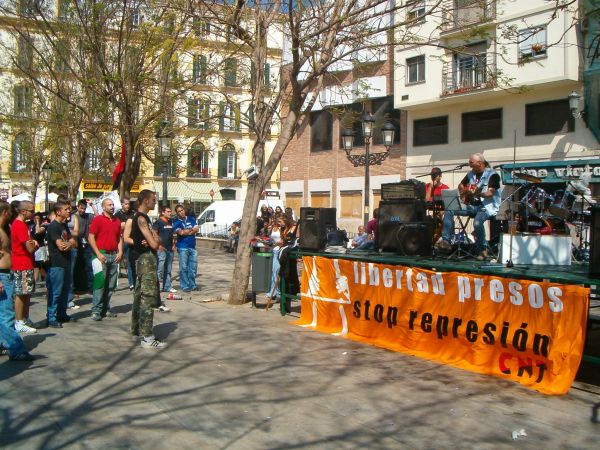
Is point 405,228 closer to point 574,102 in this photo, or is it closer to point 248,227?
point 248,227

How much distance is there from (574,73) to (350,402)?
71.8 ft

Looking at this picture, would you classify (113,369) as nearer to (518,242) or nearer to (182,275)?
(518,242)

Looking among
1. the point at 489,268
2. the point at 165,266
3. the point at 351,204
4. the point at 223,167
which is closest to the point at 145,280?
the point at 489,268

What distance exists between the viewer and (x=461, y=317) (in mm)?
7207

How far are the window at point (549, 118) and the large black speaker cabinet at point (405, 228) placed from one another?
1771cm

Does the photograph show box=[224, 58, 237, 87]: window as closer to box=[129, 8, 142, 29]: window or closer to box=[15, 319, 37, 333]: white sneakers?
box=[129, 8, 142, 29]: window

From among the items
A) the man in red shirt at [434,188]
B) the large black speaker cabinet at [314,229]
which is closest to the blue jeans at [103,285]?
the large black speaker cabinet at [314,229]

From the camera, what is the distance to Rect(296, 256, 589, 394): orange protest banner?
617 centimetres

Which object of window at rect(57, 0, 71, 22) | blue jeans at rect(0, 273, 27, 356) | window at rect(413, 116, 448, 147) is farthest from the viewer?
window at rect(413, 116, 448, 147)

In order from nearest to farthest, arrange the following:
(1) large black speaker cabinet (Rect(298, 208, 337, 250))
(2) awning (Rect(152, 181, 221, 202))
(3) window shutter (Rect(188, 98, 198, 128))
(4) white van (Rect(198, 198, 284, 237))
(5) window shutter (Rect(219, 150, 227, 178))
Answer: (1) large black speaker cabinet (Rect(298, 208, 337, 250)) < (3) window shutter (Rect(188, 98, 198, 128)) < (4) white van (Rect(198, 198, 284, 237)) < (2) awning (Rect(152, 181, 221, 202)) < (5) window shutter (Rect(219, 150, 227, 178))

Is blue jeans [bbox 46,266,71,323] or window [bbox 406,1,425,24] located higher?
window [bbox 406,1,425,24]

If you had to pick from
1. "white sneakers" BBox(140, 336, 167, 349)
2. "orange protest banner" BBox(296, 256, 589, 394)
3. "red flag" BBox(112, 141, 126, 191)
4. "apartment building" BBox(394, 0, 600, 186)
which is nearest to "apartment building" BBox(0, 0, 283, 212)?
"red flag" BBox(112, 141, 126, 191)

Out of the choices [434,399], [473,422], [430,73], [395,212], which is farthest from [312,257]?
[430,73]

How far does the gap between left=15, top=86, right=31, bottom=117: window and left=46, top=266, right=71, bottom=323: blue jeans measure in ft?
52.9
